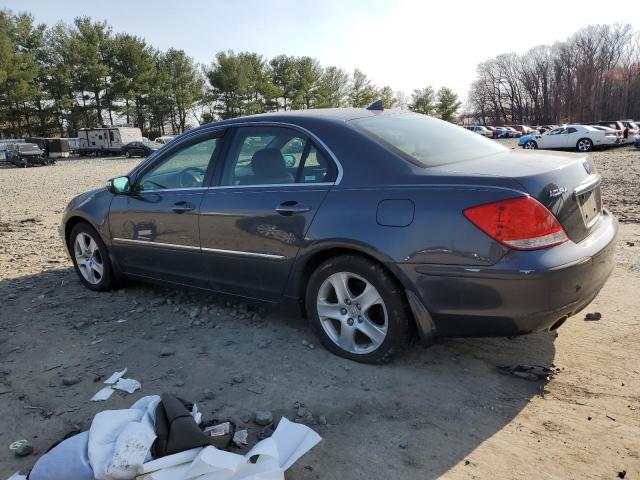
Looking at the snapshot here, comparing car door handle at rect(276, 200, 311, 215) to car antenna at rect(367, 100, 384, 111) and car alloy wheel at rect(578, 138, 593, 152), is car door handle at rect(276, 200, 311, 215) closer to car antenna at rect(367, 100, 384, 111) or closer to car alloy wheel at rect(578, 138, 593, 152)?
car antenna at rect(367, 100, 384, 111)

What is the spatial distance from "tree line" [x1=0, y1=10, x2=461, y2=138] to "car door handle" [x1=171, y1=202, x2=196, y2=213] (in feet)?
173

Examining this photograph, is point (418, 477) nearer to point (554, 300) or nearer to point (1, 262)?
point (554, 300)

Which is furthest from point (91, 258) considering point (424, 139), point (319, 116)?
point (424, 139)

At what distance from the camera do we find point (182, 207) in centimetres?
409

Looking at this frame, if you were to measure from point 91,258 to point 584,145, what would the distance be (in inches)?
1164

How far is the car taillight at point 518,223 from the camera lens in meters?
2.67

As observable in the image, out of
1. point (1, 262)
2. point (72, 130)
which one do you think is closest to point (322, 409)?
point (1, 262)

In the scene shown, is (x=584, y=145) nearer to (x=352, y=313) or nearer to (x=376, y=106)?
(x=376, y=106)

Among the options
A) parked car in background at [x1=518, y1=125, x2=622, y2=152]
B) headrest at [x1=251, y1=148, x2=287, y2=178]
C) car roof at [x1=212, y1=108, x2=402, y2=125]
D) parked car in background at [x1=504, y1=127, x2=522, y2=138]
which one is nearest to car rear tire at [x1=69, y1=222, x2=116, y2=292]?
car roof at [x1=212, y1=108, x2=402, y2=125]

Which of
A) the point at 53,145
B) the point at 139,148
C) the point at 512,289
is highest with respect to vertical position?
the point at 53,145

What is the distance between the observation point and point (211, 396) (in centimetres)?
306

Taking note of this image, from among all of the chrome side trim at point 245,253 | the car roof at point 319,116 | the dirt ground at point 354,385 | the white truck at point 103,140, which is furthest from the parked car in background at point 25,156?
the chrome side trim at point 245,253

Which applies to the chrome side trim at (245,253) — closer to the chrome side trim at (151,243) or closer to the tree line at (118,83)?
the chrome side trim at (151,243)

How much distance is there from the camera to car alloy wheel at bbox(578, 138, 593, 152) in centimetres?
2841
